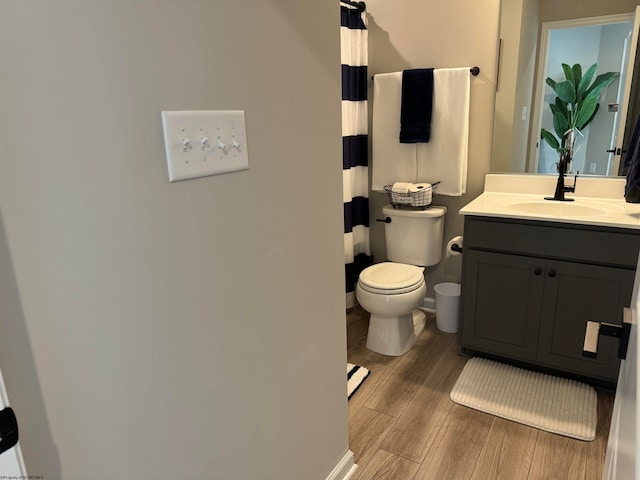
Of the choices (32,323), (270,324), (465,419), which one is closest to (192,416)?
(270,324)

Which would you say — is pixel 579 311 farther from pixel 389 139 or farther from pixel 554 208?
pixel 389 139

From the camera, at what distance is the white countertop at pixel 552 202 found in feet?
6.08

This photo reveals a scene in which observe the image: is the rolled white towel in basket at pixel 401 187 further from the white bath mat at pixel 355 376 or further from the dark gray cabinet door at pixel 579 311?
the white bath mat at pixel 355 376

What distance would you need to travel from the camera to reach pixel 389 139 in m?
2.66

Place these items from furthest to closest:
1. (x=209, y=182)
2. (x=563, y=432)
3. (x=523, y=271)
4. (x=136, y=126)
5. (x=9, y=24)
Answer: (x=523, y=271), (x=563, y=432), (x=209, y=182), (x=136, y=126), (x=9, y=24)

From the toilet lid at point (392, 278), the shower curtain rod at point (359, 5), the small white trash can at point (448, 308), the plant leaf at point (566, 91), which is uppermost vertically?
the shower curtain rod at point (359, 5)

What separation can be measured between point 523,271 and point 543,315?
0.75ft

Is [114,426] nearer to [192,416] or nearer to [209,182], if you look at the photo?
[192,416]

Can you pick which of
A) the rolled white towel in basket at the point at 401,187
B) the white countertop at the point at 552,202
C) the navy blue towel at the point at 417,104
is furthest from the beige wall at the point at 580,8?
the rolled white towel in basket at the point at 401,187

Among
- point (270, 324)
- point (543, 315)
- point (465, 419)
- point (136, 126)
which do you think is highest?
point (136, 126)

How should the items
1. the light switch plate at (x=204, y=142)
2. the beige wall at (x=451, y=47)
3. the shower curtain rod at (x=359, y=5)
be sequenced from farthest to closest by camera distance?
1. the shower curtain rod at (x=359, y=5)
2. the beige wall at (x=451, y=47)
3. the light switch plate at (x=204, y=142)

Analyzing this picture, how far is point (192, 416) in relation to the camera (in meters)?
0.93

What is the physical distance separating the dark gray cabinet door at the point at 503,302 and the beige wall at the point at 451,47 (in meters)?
0.59

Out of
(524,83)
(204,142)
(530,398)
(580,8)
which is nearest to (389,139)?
(524,83)
